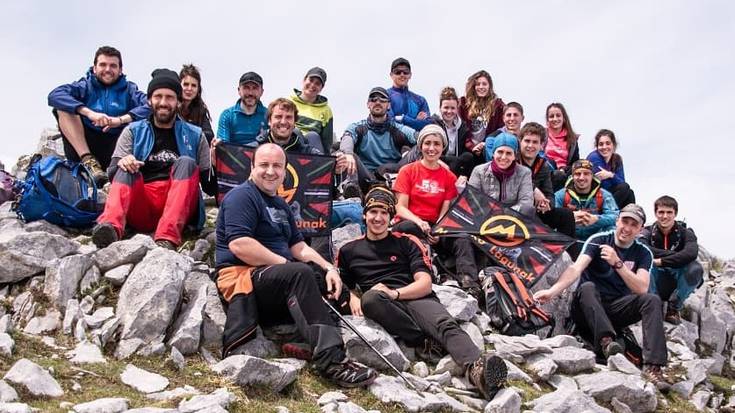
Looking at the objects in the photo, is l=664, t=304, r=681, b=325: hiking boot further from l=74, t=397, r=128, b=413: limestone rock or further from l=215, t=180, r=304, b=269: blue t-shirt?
l=74, t=397, r=128, b=413: limestone rock

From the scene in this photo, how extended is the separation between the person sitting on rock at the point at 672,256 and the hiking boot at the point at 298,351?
8.05 meters

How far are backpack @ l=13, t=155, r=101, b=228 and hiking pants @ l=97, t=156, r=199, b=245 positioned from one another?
Answer: 29.8 inches

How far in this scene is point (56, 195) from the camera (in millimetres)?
10125

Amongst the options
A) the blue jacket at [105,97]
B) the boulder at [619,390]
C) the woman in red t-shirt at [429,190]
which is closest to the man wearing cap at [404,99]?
the woman in red t-shirt at [429,190]

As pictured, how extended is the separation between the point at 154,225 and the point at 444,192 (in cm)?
496

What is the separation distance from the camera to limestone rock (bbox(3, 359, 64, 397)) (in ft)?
19.3

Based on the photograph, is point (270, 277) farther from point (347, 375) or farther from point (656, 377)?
point (656, 377)

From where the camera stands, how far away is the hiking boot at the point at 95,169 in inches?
444

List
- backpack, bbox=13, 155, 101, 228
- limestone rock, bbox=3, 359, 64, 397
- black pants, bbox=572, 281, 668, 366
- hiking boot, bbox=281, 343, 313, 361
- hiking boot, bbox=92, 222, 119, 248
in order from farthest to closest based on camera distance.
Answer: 1. backpack, bbox=13, 155, 101, 228
2. black pants, bbox=572, 281, 668, 366
3. hiking boot, bbox=92, 222, 119, 248
4. hiking boot, bbox=281, 343, 313, 361
5. limestone rock, bbox=3, 359, 64, 397

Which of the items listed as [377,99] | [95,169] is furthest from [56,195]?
[377,99]

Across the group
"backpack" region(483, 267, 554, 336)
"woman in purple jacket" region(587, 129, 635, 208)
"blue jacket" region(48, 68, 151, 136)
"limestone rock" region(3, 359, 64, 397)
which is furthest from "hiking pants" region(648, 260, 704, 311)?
"limestone rock" region(3, 359, 64, 397)

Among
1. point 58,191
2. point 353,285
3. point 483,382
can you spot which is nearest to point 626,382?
point 483,382

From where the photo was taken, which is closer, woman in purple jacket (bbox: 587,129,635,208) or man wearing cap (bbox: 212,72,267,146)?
man wearing cap (bbox: 212,72,267,146)

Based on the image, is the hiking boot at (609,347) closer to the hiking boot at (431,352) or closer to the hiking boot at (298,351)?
the hiking boot at (431,352)
